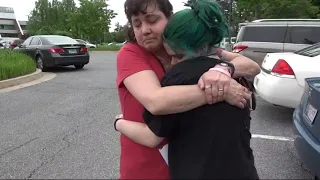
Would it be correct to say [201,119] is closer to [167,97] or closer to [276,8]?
[167,97]

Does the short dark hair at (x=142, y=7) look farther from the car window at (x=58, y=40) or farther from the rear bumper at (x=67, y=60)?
the car window at (x=58, y=40)

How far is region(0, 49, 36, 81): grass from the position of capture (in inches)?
387

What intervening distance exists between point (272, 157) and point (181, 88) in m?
3.13

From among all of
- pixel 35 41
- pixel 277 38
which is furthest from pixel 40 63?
pixel 277 38

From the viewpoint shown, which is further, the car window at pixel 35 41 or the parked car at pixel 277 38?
the car window at pixel 35 41

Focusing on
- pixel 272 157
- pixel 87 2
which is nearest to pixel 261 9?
pixel 87 2

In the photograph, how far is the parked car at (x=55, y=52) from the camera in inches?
521

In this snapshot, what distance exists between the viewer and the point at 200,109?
4.39 ft

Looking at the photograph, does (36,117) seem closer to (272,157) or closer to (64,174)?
(64,174)

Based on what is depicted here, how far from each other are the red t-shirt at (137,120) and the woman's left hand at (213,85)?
12.0 inches

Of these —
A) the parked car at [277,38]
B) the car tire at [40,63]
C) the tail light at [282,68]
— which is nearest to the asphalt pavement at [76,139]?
the tail light at [282,68]

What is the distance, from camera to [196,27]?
4.40 feet

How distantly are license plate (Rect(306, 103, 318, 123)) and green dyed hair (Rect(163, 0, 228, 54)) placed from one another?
2.12m

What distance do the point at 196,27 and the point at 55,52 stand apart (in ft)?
41.2
